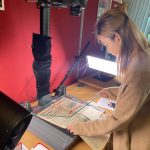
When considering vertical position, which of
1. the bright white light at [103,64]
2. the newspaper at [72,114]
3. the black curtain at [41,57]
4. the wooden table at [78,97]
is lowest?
the wooden table at [78,97]

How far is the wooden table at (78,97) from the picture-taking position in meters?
1.07

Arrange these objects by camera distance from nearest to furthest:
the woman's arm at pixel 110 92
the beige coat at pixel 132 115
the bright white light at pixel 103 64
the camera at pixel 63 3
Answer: the beige coat at pixel 132 115 → the camera at pixel 63 3 → the woman's arm at pixel 110 92 → the bright white light at pixel 103 64

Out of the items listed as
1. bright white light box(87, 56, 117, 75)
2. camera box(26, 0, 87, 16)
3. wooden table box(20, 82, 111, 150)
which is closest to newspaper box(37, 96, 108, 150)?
wooden table box(20, 82, 111, 150)

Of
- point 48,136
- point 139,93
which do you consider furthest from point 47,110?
point 139,93

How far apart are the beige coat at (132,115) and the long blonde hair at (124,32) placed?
4cm

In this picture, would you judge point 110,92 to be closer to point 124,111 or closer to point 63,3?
point 124,111

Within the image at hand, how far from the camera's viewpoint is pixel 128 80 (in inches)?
33.4

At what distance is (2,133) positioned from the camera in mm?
559

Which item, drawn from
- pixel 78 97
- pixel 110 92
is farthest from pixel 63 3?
pixel 78 97

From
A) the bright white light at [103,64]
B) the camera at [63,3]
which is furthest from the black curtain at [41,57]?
the bright white light at [103,64]

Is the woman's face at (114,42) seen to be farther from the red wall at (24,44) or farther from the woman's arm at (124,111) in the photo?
the red wall at (24,44)

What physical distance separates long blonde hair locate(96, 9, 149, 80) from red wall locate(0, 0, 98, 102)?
59cm

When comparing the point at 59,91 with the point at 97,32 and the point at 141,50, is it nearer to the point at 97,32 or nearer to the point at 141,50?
the point at 97,32

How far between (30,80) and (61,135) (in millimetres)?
573
